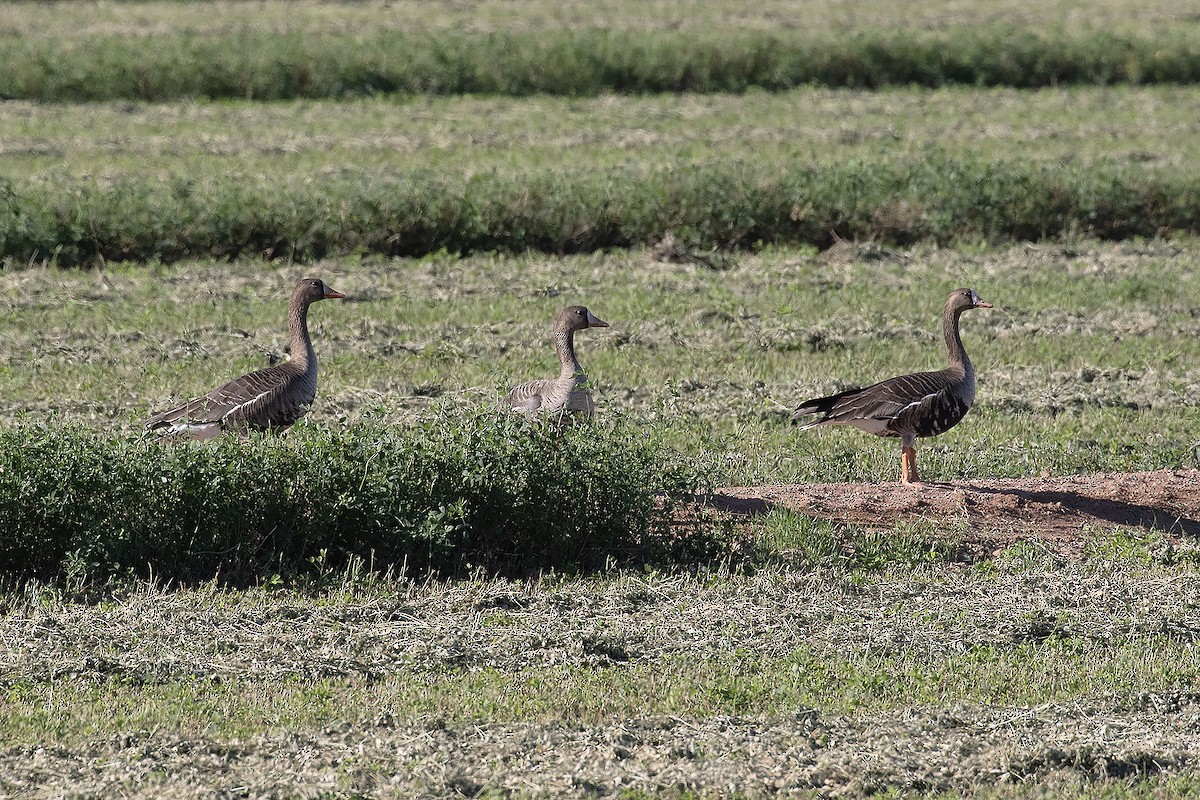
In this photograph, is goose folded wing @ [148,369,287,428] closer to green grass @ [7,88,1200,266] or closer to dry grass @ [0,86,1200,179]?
green grass @ [7,88,1200,266]

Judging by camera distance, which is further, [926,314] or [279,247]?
[279,247]

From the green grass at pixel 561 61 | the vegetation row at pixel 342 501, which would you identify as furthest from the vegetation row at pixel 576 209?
the green grass at pixel 561 61

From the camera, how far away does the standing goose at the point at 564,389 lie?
10.3 m

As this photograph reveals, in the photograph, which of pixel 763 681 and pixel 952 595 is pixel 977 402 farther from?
pixel 763 681

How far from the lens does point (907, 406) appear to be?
10195 mm

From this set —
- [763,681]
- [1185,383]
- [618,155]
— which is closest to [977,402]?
[1185,383]

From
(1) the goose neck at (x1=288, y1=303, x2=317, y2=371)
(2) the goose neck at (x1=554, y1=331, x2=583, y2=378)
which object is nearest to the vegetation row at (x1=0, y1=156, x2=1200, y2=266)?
(1) the goose neck at (x1=288, y1=303, x2=317, y2=371)

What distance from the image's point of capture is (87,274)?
17031mm

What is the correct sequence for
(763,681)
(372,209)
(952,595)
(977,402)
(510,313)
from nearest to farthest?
1. (763,681)
2. (952,595)
3. (977,402)
4. (510,313)
5. (372,209)

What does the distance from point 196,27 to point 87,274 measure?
19.7 m

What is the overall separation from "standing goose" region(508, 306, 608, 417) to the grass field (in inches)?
14.4

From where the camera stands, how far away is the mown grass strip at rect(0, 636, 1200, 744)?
7000 mm

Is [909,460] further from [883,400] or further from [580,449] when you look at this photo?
[580,449]

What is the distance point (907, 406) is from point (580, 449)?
87.0 inches
